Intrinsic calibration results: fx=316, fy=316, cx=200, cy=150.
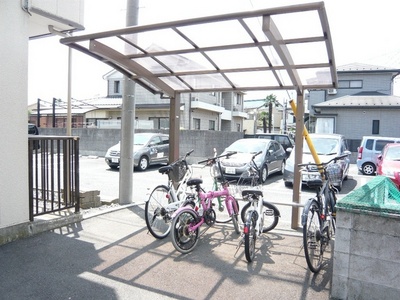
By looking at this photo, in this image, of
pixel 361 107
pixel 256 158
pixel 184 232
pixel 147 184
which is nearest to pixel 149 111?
pixel 147 184

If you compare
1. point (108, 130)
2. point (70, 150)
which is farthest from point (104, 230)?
point (108, 130)

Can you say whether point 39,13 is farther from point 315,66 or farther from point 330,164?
point 330,164

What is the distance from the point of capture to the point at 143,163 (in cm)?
1279

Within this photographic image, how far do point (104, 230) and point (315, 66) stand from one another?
381 cm

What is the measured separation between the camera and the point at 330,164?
4098 mm

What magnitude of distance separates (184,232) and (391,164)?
636cm

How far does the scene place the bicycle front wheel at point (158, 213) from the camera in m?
4.36

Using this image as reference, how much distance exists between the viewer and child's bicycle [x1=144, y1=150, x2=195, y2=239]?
4336 mm

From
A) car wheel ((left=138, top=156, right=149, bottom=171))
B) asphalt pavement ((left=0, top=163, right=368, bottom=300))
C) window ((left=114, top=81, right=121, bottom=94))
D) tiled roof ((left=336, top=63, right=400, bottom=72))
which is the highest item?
tiled roof ((left=336, top=63, right=400, bottom=72))

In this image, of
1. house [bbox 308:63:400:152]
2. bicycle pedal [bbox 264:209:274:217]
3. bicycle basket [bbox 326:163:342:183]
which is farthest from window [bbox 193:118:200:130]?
bicycle basket [bbox 326:163:342:183]

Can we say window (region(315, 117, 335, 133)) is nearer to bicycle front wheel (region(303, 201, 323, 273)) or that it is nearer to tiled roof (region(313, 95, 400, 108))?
tiled roof (region(313, 95, 400, 108))

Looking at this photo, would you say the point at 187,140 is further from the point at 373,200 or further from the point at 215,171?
the point at 373,200

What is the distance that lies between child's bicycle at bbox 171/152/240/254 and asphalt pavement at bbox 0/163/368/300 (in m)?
0.15

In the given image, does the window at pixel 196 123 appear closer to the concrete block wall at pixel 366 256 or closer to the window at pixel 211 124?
the window at pixel 211 124
